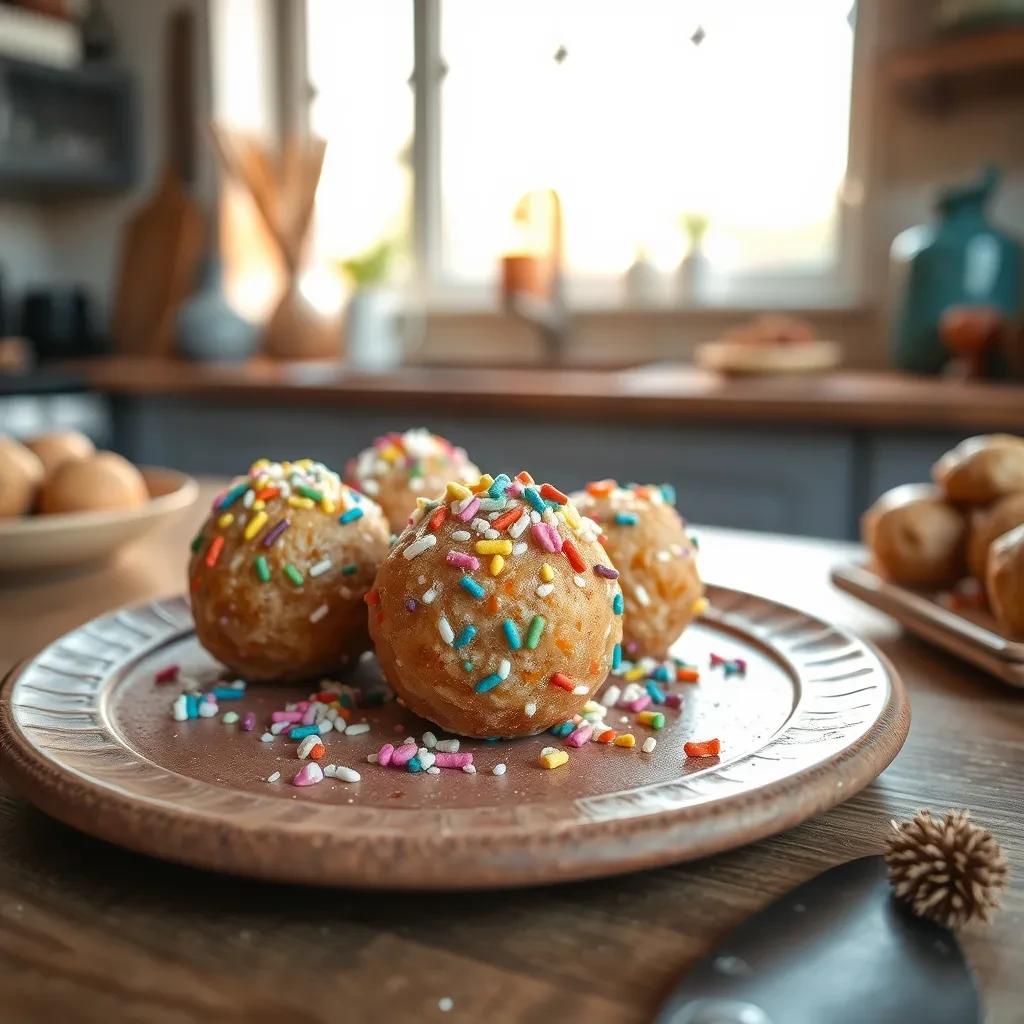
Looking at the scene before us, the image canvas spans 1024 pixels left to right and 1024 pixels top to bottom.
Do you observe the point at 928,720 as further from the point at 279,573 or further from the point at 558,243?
the point at 558,243

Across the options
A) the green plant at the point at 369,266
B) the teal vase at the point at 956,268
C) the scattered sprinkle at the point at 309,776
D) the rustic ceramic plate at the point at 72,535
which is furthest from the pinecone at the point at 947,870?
the green plant at the point at 369,266

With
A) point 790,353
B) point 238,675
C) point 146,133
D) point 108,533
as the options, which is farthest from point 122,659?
point 146,133

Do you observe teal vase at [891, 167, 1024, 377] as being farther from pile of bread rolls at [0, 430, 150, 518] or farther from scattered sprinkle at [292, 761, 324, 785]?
scattered sprinkle at [292, 761, 324, 785]

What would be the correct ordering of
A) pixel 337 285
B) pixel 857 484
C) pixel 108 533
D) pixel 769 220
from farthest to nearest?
1. pixel 337 285
2. pixel 769 220
3. pixel 857 484
4. pixel 108 533

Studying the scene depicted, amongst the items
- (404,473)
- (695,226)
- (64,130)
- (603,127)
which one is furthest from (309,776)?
(64,130)

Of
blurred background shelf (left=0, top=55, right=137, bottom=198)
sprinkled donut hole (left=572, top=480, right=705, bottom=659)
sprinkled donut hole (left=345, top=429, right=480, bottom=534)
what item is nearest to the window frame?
blurred background shelf (left=0, top=55, right=137, bottom=198)
